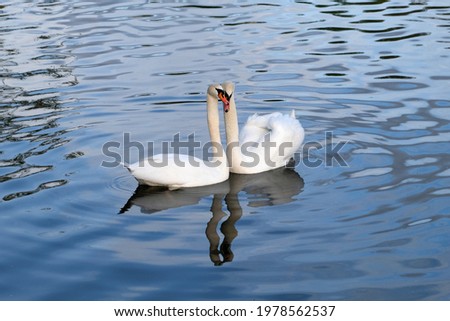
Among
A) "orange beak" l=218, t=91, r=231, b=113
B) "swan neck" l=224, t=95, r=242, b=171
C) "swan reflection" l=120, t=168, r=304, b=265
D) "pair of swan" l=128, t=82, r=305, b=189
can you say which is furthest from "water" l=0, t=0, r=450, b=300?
"orange beak" l=218, t=91, r=231, b=113

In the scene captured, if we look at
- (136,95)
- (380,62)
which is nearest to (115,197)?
(136,95)

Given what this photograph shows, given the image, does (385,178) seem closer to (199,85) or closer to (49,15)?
(199,85)

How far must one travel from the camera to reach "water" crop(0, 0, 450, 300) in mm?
7012

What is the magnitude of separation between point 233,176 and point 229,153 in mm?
264

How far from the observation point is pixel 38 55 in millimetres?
15805

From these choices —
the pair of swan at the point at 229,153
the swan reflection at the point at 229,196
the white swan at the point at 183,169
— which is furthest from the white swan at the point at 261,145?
the white swan at the point at 183,169

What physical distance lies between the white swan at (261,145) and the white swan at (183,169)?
250 millimetres

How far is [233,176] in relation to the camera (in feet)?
32.0

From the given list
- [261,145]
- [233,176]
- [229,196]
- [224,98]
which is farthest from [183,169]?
[261,145]

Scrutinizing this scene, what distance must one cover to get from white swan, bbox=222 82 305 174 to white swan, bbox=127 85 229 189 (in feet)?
0.82

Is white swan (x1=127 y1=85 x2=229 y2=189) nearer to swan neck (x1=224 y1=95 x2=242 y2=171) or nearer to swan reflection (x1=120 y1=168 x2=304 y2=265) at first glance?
swan reflection (x1=120 y1=168 x2=304 y2=265)

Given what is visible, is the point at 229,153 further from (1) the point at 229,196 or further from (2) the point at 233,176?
(1) the point at 229,196

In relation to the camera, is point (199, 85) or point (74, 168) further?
point (199, 85)

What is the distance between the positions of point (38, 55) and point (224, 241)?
29.6ft
